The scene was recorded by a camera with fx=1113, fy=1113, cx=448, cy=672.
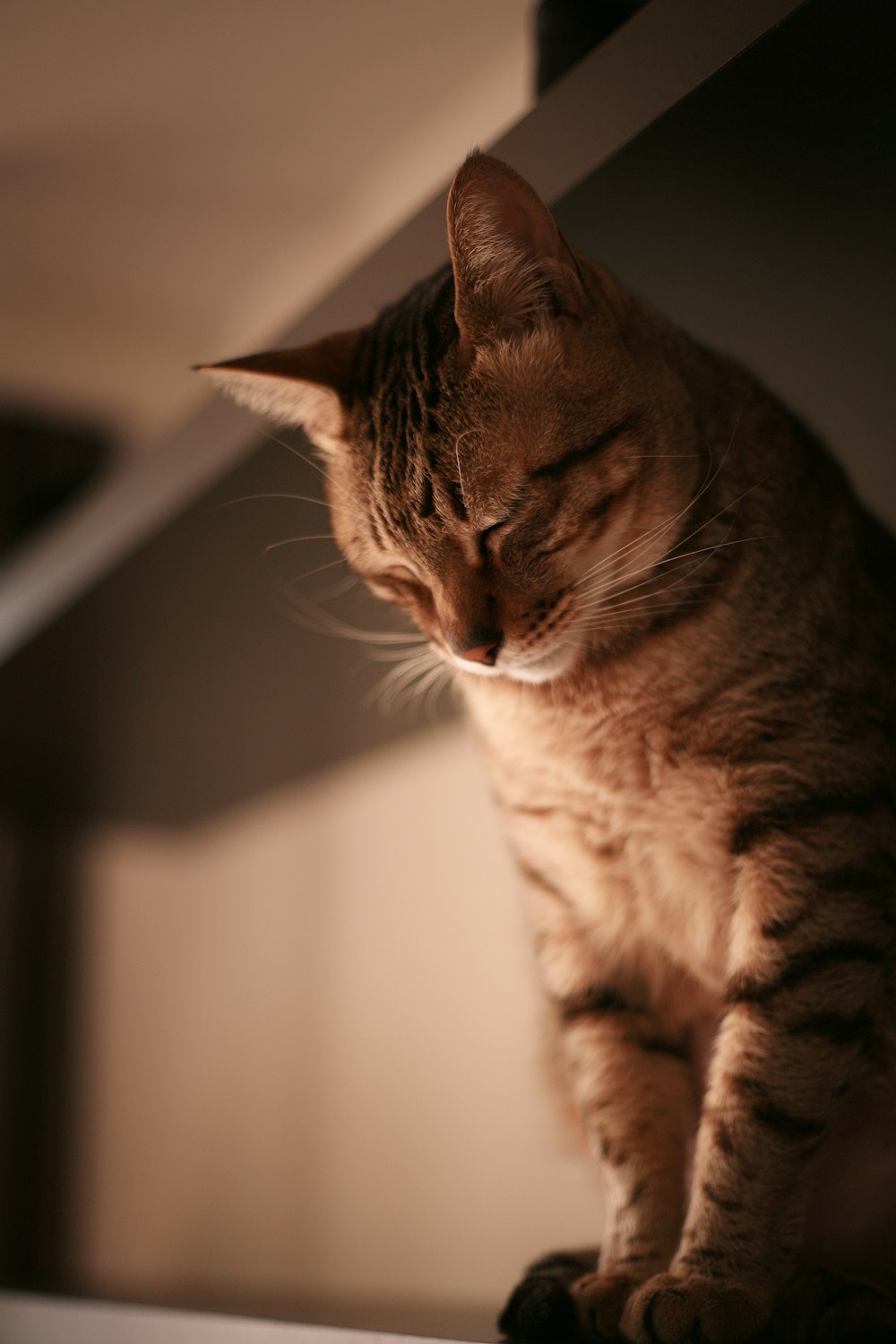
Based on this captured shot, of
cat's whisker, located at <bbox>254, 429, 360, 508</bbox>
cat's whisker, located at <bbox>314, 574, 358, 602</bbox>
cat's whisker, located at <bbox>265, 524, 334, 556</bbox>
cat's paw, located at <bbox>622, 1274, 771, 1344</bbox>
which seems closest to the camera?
cat's paw, located at <bbox>622, 1274, 771, 1344</bbox>

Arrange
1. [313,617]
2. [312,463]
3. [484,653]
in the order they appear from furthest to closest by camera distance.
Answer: [313,617], [312,463], [484,653]

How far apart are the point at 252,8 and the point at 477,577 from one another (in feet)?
3.85

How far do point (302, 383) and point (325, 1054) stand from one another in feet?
4.33

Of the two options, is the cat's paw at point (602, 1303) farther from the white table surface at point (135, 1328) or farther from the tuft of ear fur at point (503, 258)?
the tuft of ear fur at point (503, 258)

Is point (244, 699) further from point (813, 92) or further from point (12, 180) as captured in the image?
point (813, 92)

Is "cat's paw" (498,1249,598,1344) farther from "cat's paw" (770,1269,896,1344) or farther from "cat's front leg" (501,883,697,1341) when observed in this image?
"cat's paw" (770,1269,896,1344)

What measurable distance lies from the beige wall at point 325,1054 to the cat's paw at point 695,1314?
588mm

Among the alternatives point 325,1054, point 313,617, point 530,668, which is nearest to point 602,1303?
point 530,668

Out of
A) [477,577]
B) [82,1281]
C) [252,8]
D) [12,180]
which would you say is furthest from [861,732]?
[12,180]

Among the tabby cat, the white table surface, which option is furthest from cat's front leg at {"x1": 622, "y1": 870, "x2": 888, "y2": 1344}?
the white table surface

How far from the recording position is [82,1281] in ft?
5.73

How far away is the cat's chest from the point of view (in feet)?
2.62

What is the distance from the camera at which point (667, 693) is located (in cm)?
79

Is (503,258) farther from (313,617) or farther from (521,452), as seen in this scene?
(313,617)
